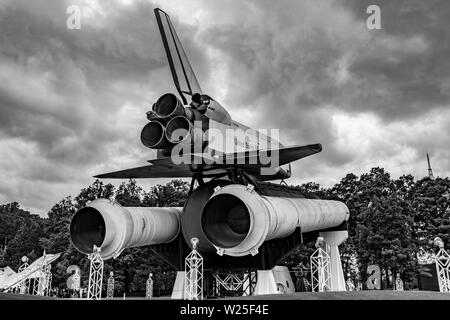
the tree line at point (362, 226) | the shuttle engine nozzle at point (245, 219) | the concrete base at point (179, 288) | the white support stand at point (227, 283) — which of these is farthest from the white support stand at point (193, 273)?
the tree line at point (362, 226)

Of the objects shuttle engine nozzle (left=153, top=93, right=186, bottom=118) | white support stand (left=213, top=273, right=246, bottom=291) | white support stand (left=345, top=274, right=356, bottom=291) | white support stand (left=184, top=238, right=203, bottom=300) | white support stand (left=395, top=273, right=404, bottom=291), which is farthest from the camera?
white support stand (left=345, top=274, right=356, bottom=291)

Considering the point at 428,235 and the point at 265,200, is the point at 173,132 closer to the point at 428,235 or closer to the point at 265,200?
the point at 265,200

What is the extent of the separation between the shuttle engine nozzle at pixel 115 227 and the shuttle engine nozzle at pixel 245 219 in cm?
283

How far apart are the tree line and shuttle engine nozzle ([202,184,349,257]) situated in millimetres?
13519

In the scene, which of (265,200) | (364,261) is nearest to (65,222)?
(364,261)

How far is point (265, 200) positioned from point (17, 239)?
5491 cm

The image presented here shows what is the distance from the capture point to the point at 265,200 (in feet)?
37.6

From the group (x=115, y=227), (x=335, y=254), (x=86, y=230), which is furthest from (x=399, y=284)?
(x=86, y=230)

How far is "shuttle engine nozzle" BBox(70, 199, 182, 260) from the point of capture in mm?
12305

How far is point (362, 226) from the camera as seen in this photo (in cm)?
2975

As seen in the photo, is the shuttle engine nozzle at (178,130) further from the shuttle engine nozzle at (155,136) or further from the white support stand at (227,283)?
the white support stand at (227,283)

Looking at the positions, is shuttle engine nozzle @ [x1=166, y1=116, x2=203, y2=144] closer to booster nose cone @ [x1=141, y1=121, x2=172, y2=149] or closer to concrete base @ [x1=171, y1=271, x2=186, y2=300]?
booster nose cone @ [x1=141, y1=121, x2=172, y2=149]

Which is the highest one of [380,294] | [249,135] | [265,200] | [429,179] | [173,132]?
[429,179]

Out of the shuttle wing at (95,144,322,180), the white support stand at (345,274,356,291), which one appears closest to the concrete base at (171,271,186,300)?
the shuttle wing at (95,144,322,180)
